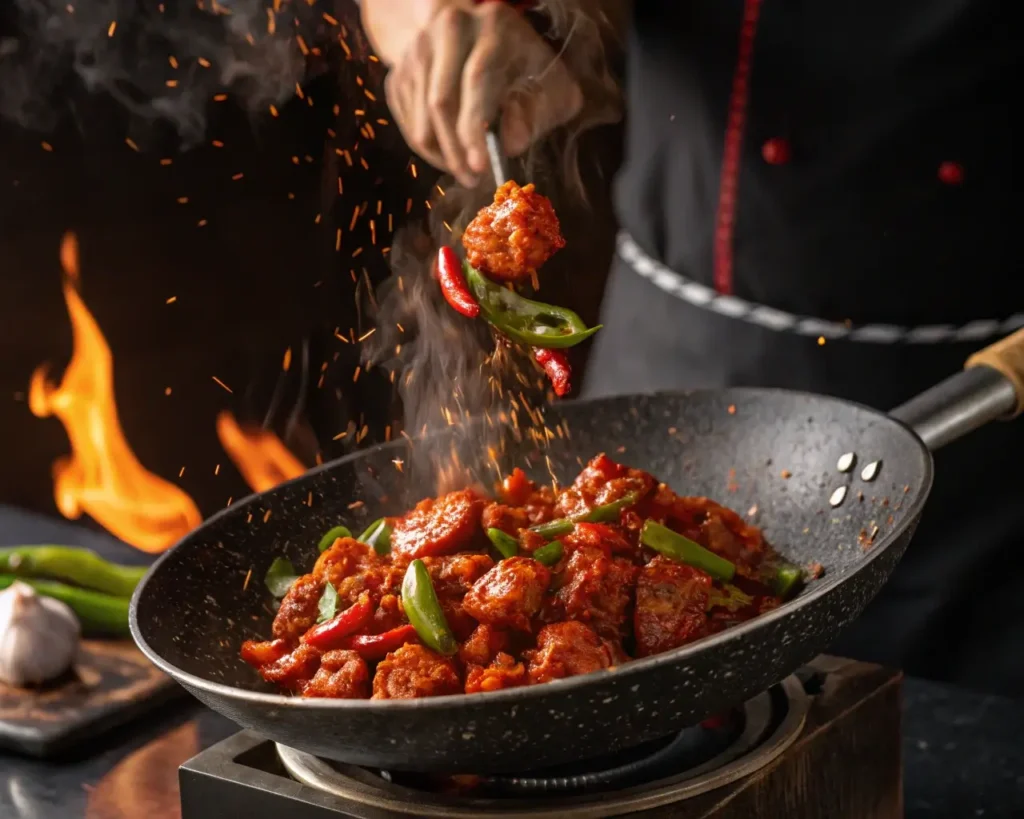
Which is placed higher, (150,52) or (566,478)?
(566,478)

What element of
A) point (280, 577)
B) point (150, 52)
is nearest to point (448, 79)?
point (280, 577)

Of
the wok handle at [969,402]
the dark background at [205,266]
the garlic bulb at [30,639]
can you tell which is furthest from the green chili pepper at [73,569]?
the dark background at [205,266]

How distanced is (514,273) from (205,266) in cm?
293

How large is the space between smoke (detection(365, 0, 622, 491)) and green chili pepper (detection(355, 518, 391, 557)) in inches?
7.1

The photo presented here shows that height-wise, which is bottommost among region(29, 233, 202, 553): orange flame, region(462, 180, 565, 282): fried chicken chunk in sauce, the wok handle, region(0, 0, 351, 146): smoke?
region(29, 233, 202, 553): orange flame

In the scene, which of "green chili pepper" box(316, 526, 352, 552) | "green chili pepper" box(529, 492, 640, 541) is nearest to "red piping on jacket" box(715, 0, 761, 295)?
"green chili pepper" box(529, 492, 640, 541)

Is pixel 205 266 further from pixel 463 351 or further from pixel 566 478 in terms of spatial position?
pixel 566 478

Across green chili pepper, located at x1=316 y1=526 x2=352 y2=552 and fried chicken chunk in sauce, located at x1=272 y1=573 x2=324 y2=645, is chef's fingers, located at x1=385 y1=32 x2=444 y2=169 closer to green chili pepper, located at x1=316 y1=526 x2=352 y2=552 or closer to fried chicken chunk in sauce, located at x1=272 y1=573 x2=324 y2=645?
green chili pepper, located at x1=316 y1=526 x2=352 y2=552

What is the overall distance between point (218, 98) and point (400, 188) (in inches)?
29.1

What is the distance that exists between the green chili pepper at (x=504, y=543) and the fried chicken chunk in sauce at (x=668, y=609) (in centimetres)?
18

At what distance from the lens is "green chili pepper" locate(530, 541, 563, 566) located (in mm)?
1498

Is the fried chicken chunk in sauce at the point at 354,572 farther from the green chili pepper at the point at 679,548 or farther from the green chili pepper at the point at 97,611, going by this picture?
the green chili pepper at the point at 97,611

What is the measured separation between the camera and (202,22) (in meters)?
4.14

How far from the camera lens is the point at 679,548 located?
154 centimetres
